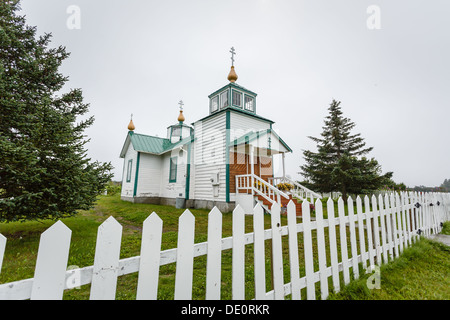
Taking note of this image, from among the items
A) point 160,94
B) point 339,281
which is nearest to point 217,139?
point 339,281

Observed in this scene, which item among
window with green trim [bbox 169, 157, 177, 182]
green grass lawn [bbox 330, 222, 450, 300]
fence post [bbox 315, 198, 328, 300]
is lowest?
green grass lawn [bbox 330, 222, 450, 300]

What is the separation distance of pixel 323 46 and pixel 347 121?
10881 mm

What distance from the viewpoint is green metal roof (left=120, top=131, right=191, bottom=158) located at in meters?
14.6

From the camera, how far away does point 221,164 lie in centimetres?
1028

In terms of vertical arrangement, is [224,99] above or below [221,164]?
above

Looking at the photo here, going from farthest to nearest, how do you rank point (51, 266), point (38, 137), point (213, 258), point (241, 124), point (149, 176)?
point (149, 176), point (241, 124), point (38, 137), point (213, 258), point (51, 266)

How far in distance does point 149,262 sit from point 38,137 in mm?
4510

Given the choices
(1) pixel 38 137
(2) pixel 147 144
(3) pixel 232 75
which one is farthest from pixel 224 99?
(1) pixel 38 137

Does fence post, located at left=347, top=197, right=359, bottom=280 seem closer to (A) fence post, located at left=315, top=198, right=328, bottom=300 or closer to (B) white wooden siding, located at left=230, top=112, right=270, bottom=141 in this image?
(A) fence post, located at left=315, top=198, right=328, bottom=300

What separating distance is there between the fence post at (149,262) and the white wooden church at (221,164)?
686cm

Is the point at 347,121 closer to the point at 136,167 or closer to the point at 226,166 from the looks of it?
the point at 226,166

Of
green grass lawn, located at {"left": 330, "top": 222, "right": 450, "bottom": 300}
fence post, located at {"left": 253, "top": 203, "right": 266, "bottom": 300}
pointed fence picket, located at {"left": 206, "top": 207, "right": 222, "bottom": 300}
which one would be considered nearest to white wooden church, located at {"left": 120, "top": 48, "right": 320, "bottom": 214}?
green grass lawn, located at {"left": 330, "top": 222, "right": 450, "bottom": 300}

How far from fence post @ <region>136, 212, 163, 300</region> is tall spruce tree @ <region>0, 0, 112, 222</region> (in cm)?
380

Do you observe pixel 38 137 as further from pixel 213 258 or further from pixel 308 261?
pixel 308 261
